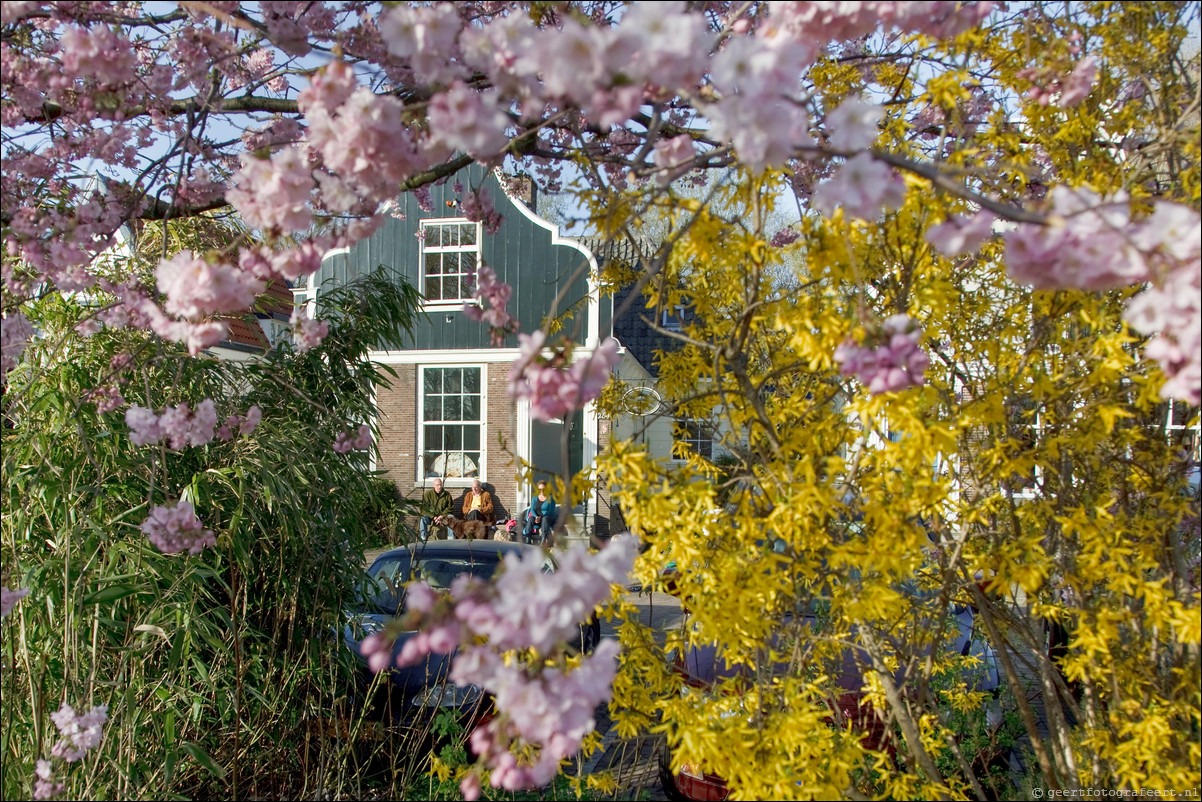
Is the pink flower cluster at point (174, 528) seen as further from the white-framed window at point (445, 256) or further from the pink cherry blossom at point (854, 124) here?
the white-framed window at point (445, 256)

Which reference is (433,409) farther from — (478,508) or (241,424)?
(241,424)

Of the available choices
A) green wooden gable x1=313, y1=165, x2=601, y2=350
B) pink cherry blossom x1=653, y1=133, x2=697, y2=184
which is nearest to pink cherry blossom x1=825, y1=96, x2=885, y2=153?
pink cherry blossom x1=653, y1=133, x2=697, y2=184

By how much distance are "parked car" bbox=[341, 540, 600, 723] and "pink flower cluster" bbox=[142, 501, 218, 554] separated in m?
0.62

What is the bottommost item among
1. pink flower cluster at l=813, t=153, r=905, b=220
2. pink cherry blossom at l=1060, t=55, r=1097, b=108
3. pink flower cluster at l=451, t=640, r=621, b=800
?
pink flower cluster at l=451, t=640, r=621, b=800

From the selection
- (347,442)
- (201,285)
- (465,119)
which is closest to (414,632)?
(347,442)

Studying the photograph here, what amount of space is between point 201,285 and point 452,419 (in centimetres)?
1266

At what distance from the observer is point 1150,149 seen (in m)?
2.37

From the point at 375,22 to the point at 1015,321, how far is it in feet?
8.22

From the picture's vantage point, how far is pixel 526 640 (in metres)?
Answer: 1.42

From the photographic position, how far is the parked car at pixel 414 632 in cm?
358

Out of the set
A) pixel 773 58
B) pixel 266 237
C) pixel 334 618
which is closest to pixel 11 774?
pixel 334 618

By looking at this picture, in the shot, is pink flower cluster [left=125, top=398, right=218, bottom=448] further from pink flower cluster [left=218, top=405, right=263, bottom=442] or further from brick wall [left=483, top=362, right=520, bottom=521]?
brick wall [left=483, top=362, right=520, bottom=521]

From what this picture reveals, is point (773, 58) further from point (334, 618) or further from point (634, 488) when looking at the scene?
point (334, 618)

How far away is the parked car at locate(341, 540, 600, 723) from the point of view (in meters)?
3.58
